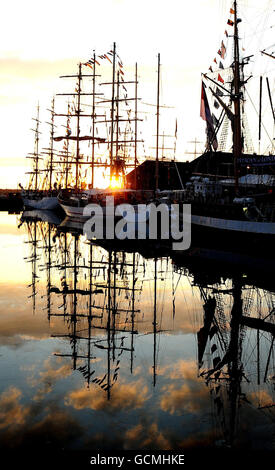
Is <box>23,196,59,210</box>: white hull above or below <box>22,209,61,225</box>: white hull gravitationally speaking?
above

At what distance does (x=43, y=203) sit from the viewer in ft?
368

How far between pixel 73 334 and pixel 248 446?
22.9ft

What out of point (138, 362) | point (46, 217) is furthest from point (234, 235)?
point (46, 217)

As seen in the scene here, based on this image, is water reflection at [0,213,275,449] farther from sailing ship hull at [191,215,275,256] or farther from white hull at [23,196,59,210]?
white hull at [23,196,59,210]

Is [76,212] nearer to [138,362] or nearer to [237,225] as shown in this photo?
[237,225]

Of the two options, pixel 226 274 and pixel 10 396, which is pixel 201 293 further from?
pixel 10 396

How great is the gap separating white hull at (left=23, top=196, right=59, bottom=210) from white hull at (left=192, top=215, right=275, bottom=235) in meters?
68.5

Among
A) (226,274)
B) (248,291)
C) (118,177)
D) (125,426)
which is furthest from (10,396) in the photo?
(118,177)

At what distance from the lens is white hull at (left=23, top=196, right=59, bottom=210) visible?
10694cm

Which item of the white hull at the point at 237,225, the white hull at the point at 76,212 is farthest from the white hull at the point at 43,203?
the white hull at the point at 237,225

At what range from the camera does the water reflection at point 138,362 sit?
25.5 feet

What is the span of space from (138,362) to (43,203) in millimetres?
104616
